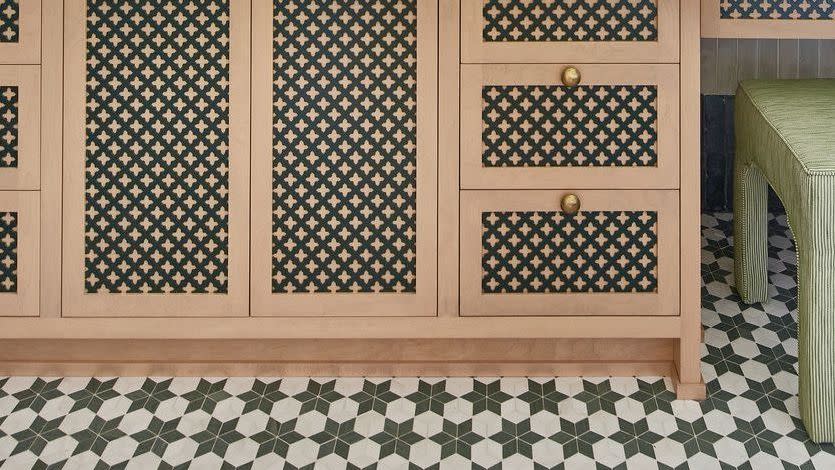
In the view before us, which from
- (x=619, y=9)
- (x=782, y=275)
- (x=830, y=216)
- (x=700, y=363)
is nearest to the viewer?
(x=830, y=216)

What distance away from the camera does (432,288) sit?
1634 mm

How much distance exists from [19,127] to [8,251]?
26cm

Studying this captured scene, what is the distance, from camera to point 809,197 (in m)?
1.35

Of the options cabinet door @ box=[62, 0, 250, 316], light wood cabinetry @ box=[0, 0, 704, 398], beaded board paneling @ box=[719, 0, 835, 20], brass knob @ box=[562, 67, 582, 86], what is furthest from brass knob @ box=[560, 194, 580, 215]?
cabinet door @ box=[62, 0, 250, 316]

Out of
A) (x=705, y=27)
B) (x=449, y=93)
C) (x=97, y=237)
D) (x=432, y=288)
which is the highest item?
(x=705, y=27)

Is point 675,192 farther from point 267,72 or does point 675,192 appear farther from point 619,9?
point 267,72

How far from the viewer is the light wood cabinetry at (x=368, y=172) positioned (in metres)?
1.57

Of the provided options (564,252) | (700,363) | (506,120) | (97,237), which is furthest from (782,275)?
(97,237)

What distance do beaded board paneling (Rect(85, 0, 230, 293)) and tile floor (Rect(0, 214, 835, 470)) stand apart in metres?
0.26

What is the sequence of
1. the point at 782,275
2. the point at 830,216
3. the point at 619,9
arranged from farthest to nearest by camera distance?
the point at 782,275 → the point at 619,9 → the point at 830,216

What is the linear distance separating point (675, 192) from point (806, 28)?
0.48 m

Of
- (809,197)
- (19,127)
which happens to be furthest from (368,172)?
(809,197)

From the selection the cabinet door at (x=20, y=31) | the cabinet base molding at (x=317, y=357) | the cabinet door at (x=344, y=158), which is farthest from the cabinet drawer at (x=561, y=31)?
the cabinet door at (x=20, y=31)

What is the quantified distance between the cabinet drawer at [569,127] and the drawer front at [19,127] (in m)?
0.90
